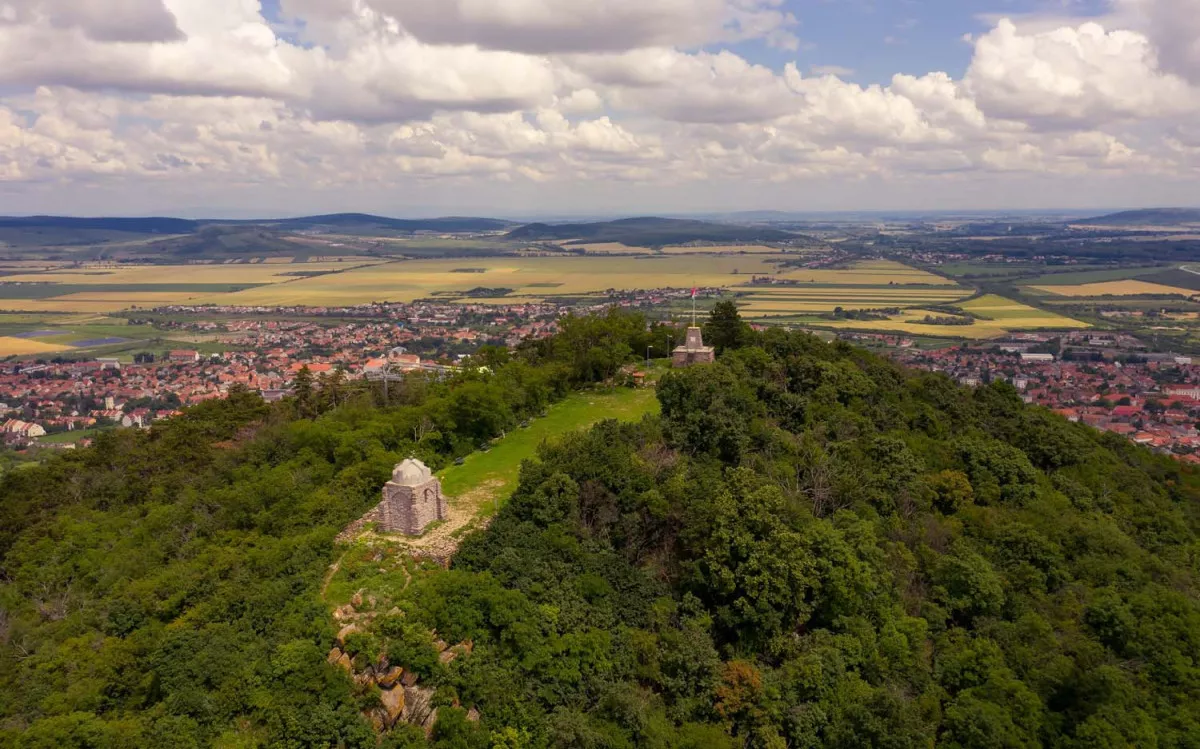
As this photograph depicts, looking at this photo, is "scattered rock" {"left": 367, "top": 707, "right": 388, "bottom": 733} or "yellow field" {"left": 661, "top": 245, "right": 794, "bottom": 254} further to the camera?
"yellow field" {"left": 661, "top": 245, "right": 794, "bottom": 254}

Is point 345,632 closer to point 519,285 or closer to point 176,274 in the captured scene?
point 519,285

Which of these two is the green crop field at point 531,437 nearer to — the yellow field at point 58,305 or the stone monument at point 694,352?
the stone monument at point 694,352

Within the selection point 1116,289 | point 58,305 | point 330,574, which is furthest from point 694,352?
point 58,305

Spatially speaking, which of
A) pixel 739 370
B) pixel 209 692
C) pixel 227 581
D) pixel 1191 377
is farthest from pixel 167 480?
pixel 1191 377

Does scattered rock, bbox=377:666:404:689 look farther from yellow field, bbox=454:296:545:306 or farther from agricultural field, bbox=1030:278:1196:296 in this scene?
agricultural field, bbox=1030:278:1196:296

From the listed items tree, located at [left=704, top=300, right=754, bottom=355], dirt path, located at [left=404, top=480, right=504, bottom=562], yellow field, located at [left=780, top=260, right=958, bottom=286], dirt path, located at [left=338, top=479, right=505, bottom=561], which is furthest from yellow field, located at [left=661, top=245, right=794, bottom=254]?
dirt path, located at [left=338, top=479, right=505, bottom=561]
